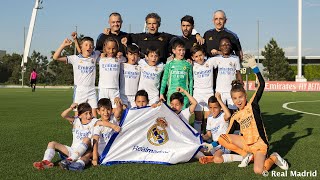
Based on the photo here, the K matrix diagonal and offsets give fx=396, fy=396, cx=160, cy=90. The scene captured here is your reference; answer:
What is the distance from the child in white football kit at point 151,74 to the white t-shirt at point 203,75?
2.26 ft

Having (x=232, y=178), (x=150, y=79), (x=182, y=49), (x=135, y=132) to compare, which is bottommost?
(x=232, y=178)

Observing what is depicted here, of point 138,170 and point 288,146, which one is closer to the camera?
point 138,170

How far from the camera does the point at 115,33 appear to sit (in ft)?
27.6

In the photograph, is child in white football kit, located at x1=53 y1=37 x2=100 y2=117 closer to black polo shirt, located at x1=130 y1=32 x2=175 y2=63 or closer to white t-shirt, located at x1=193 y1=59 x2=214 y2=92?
black polo shirt, located at x1=130 y1=32 x2=175 y2=63

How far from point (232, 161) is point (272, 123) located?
18.8ft

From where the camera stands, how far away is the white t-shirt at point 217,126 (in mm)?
7074

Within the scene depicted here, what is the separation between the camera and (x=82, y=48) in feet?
25.5

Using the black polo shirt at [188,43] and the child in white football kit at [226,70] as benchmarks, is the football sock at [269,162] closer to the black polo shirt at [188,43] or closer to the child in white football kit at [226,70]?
the child in white football kit at [226,70]

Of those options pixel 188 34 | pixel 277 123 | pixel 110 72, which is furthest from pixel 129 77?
pixel 277 123

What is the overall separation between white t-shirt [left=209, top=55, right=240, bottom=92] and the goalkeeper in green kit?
0.58m

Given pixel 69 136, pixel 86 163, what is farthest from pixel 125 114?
pixel 69 136

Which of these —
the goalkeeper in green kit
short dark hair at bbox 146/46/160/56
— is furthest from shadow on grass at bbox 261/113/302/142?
short dark hair at bbox 146/46/160/56

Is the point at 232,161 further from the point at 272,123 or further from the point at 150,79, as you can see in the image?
the point at 272,123

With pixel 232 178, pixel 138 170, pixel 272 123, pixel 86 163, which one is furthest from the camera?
pixel 272 123
